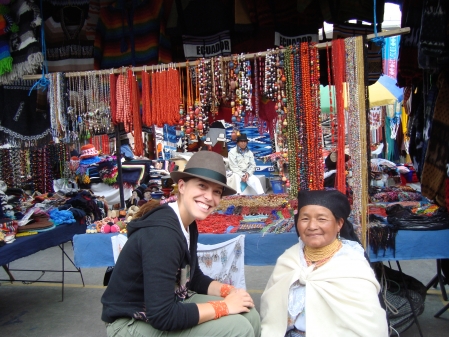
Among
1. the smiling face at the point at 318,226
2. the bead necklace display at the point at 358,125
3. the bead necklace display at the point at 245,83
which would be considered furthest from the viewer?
the bead necklace display at the point at 245,83

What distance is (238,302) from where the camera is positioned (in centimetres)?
207

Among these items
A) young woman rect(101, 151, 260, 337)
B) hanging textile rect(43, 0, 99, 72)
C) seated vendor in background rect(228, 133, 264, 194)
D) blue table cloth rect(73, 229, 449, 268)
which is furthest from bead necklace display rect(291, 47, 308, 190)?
seated vendor in background rect(228, 133, 264, 194)

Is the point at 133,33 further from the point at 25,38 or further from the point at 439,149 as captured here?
the point at 439,149

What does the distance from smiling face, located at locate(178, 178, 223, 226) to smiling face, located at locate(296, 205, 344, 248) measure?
549 millimetres

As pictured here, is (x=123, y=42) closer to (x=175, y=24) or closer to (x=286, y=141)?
(x=175, y=24)

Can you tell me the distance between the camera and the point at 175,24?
405cm

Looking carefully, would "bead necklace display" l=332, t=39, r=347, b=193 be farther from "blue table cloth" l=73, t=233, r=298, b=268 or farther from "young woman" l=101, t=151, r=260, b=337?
"young woman" l=101, t=151, r=260, b=337

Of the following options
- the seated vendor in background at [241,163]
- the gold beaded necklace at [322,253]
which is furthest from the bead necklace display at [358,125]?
the seated vendor in background at [241,163]

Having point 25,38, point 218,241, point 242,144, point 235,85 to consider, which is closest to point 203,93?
point 235,85

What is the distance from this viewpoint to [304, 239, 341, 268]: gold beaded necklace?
2264 mm

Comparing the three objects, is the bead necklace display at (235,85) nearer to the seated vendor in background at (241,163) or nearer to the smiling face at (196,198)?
the smiling face at (196,198)

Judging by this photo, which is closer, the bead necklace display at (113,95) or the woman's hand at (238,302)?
the woman's hand at (238,302)

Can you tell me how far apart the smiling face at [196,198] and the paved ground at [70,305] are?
2.19 m

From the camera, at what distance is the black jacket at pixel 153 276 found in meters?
1.79
